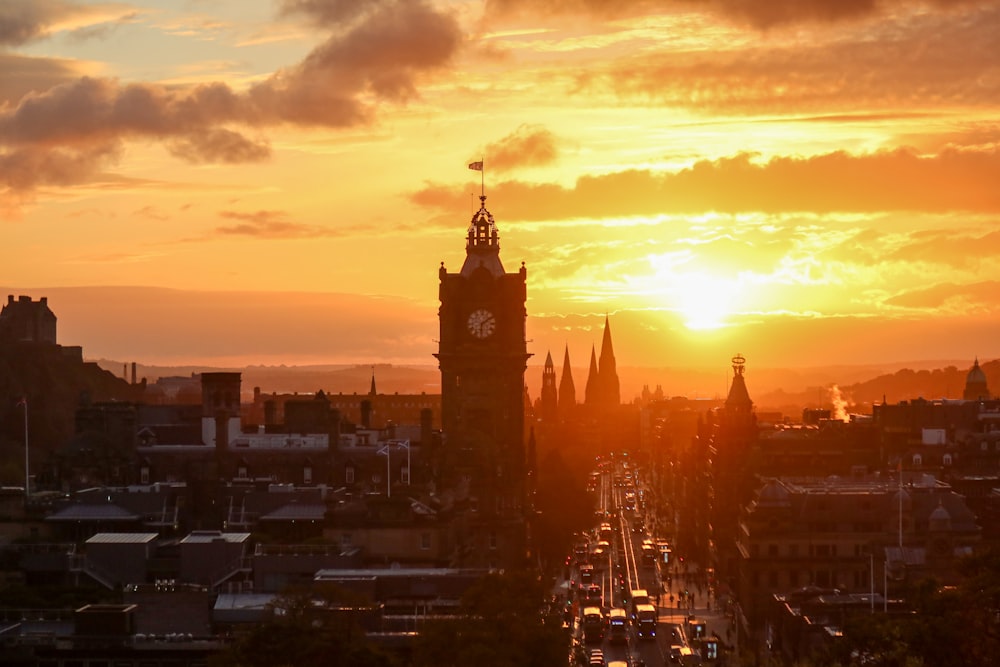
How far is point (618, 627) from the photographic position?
152250 mm

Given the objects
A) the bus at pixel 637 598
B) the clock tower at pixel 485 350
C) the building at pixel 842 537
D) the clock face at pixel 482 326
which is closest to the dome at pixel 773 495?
the building at pixel 842 537

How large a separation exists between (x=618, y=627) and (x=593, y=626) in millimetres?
2248

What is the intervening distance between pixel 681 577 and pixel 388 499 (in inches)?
2295

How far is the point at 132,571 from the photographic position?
140 metres

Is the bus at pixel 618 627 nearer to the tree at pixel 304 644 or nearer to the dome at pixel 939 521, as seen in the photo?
the dome at pixel 939 521

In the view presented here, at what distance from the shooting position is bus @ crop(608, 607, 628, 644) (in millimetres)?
149375

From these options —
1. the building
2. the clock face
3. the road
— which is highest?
the clock face

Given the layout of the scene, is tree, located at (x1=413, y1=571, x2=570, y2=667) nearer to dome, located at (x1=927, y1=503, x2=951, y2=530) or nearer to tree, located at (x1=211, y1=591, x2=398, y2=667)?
tree, located at (x1=211, y1=591, x2=398, y2=667)

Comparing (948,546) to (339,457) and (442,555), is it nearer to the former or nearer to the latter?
(442,555)

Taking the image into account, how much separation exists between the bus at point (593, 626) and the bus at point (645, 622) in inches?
101

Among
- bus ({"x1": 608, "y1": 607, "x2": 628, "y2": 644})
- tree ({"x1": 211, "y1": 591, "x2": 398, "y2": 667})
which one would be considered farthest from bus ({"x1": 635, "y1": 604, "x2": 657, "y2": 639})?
tree ({"x1": 211, "y1": 591, "x2": 398, "y2": 667})

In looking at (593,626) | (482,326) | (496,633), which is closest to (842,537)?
(593,626)

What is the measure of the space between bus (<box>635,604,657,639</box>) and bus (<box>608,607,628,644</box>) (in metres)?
0.85

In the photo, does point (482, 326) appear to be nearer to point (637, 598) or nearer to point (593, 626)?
point (637, 598)
